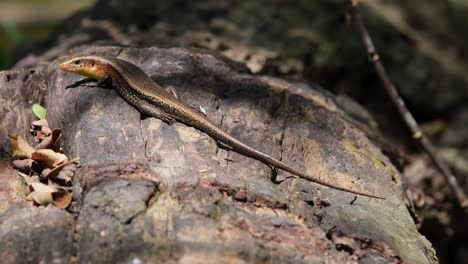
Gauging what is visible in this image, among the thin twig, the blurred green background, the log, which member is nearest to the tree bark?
the log

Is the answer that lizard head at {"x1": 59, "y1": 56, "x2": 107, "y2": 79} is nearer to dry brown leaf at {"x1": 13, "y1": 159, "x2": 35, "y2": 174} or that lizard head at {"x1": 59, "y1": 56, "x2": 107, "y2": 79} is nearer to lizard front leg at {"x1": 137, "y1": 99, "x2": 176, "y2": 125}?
lizard front leg at {"x1": 137, "y1": 99, "x2": 176, "y2": 125}

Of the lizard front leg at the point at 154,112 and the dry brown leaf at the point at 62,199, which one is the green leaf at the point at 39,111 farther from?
the dry brown leaf at the point at 62,199

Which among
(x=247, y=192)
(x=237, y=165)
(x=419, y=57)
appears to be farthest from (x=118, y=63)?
(x=419, y=57)

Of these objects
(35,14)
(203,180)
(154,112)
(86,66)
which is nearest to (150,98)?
(154,112)

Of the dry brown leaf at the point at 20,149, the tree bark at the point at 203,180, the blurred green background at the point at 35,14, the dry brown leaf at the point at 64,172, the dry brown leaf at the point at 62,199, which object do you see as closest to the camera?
the tree bark at the point at 203,180

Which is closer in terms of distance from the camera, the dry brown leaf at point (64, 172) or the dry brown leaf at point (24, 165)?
the dry brown leaf at point (64, 172)

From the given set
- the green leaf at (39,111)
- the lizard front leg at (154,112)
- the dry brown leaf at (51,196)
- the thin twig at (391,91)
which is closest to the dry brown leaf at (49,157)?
the dry brown leaf at (51,196)
